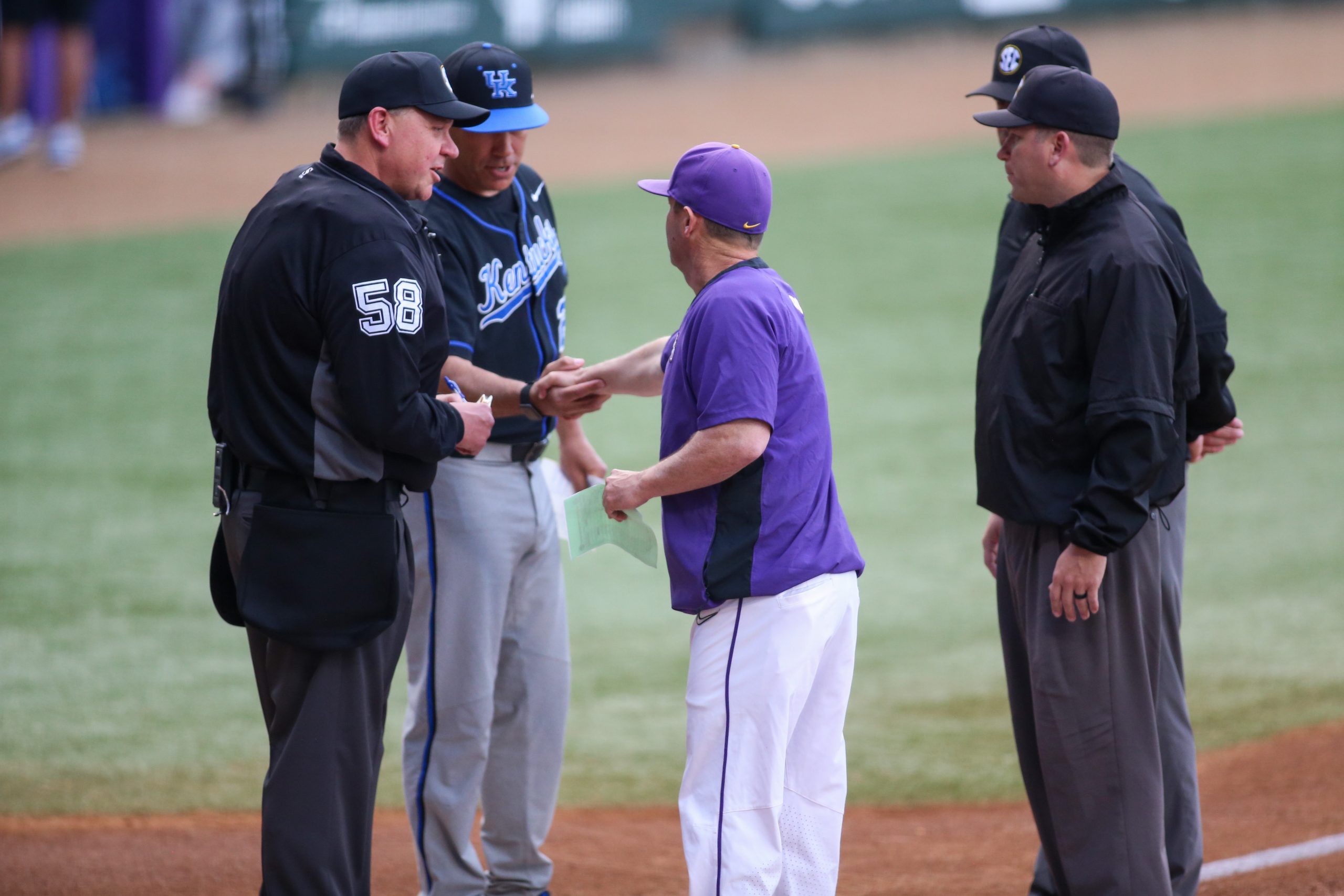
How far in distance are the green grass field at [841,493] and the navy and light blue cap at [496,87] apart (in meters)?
2.64

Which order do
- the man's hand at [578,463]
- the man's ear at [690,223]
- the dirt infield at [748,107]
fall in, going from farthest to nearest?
the dirt infield at [748,107], the man's hand at [578,463], the man's ear at [690,223]

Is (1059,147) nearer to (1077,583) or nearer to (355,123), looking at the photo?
(1077,583)

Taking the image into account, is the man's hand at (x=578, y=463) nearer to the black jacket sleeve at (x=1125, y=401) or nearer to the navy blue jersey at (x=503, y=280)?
the navy blue jersey at (x=503, y=280)

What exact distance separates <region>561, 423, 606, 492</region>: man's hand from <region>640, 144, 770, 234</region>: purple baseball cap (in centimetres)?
125

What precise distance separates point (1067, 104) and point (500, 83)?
151cm

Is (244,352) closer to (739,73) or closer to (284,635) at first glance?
(284,635)

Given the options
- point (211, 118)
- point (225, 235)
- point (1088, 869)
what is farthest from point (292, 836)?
point (211, 118)

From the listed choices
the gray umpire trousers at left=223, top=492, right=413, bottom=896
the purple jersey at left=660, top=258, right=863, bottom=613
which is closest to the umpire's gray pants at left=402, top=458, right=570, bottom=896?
the gray umpire trousers at left=223, top=492, right=413, bottom=896

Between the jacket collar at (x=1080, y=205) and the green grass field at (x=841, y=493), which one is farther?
the green grass field at (x=841, y=493)

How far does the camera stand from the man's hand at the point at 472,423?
328cm

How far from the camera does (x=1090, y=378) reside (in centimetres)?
338

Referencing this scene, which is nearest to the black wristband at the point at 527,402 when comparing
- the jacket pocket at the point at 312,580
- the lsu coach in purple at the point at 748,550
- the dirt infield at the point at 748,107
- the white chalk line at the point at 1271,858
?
the lsu coach in purple at the point at 748,550

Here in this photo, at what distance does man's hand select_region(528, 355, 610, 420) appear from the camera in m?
3.83

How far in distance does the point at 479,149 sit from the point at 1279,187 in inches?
491
